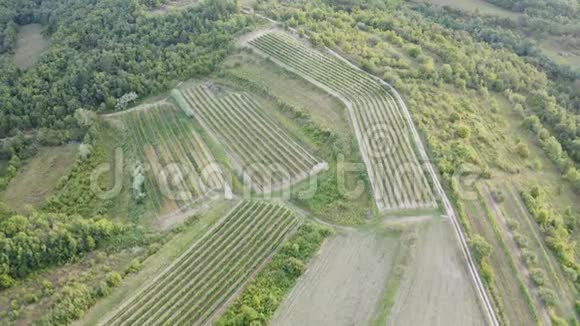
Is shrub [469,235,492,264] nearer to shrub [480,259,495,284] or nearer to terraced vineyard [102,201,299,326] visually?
shrub [480,259,495,284]

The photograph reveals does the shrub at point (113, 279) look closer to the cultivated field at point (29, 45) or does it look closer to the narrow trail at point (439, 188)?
the narrow trail at point (439, 188)

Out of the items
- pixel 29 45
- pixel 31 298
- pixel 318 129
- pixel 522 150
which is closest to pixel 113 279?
pixel 31 298

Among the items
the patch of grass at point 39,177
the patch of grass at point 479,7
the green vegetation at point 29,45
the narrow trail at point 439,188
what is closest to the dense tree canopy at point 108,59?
the green vegetation at point 29,45

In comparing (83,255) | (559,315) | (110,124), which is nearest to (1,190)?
(110,124)

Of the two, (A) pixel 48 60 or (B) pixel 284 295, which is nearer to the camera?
(B) pixel 284 295

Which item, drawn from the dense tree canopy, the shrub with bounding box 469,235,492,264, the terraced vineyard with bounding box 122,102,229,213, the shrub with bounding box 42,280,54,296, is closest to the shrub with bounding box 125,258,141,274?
the shrub with bounding box 42,280,54,296

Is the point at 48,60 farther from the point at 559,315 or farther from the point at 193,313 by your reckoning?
the point at 559,315
